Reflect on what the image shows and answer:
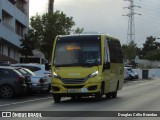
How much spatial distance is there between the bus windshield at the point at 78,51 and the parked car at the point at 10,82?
3121 mm

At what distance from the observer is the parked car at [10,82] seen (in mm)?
24609

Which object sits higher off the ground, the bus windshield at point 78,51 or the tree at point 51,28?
the tree at point 51,28

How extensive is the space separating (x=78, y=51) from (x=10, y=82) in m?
4.24

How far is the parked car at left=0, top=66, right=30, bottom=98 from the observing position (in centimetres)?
2461

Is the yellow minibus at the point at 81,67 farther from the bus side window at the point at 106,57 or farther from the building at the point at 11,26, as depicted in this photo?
the building at the point at 11,26

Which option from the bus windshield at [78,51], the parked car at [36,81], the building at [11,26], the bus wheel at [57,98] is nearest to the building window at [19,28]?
Result: the building at [11,26]

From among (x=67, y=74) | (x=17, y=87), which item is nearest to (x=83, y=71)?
(x=67, y=74)

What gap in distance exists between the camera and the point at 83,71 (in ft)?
70.1

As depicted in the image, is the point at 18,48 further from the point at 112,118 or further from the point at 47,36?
the point at 112,118

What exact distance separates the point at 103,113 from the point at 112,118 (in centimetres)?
154

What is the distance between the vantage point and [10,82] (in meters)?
24.6

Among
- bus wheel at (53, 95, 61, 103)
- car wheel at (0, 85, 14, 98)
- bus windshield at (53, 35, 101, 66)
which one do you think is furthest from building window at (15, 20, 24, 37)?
bus wheel at (53, 95, 61, 103)

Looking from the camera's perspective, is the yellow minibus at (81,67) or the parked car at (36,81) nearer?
the yellow minibus at (81,67)

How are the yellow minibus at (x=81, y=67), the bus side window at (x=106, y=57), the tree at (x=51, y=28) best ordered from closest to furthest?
the yellow minibus at (x=81, y=67)
the bus side window at (x=106, y=57)
the tree at (x=51, y=28)
